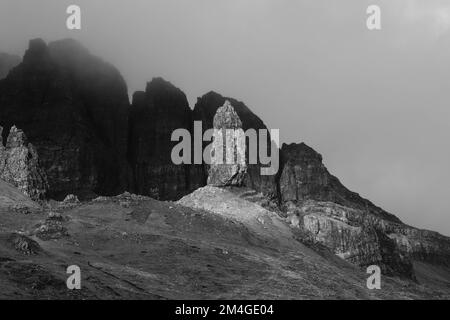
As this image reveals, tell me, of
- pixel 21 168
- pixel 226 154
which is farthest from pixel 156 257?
pixel 21 168

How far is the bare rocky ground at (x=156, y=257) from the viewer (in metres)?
72.2

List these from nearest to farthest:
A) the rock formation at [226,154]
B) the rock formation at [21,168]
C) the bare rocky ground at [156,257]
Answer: the bare rocky ground at [156,257] → the rock formation at [226,154] → the rock formation at [21,168]

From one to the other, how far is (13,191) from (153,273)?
2082 inches

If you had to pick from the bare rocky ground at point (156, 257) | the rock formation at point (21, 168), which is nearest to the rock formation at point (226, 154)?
the bare rocky ground at point (156, 257)

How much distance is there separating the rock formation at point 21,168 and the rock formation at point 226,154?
135ft

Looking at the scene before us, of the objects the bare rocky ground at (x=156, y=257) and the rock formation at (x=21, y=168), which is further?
the rock formation at (x=21, y=168)

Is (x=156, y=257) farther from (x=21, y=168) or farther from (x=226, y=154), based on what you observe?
(x=21, y=168)

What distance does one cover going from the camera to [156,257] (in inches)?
3538

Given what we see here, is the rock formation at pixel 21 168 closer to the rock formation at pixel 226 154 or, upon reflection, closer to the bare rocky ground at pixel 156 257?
the rock formation at pixel 226 154

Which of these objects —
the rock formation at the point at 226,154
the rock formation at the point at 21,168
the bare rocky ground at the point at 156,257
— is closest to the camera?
the bare rocky ground at the point at 156,257

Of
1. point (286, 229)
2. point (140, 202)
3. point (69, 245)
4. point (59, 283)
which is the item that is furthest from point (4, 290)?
point (286, 229)

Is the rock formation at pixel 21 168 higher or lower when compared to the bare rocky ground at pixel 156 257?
higher

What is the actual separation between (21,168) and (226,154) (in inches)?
1921
